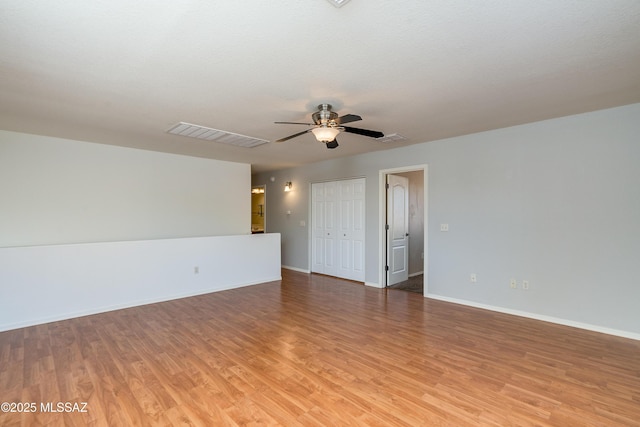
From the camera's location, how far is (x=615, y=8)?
170 cm

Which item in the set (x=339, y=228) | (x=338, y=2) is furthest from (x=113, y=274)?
(x=338, y=2)

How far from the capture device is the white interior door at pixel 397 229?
219 inches

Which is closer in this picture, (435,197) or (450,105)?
(450,105)

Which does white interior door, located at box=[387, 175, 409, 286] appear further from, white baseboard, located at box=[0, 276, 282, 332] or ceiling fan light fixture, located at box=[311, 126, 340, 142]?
white baseboard, located at box=[0, 276, 282, 332]

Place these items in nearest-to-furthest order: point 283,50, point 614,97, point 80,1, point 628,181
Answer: point 80,1
point 283,50
point 614,97
point 628,181

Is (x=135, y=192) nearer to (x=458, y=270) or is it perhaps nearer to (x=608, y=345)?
(x=458, y=270)

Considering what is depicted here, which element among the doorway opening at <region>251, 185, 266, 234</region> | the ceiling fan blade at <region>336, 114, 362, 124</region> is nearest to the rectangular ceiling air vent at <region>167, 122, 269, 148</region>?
the ceiling fan blade at <region>336, 114, 362, 124</region>

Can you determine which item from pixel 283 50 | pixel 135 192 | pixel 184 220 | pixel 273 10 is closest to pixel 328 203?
pixel 184 220

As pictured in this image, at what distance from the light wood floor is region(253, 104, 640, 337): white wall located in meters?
0.40

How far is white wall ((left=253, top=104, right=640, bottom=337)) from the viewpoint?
325 centimetres

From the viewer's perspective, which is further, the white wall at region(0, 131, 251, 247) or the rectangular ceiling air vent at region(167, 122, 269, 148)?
the white wall at region(0, 131, 251, 247)

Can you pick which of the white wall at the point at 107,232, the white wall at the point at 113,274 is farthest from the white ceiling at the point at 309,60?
the white wall at the point at 113,274

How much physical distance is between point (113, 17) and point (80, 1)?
0.16 metres

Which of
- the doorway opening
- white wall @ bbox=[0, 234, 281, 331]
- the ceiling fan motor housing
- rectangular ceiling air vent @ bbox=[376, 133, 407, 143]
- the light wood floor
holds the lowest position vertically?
the light wood floor
